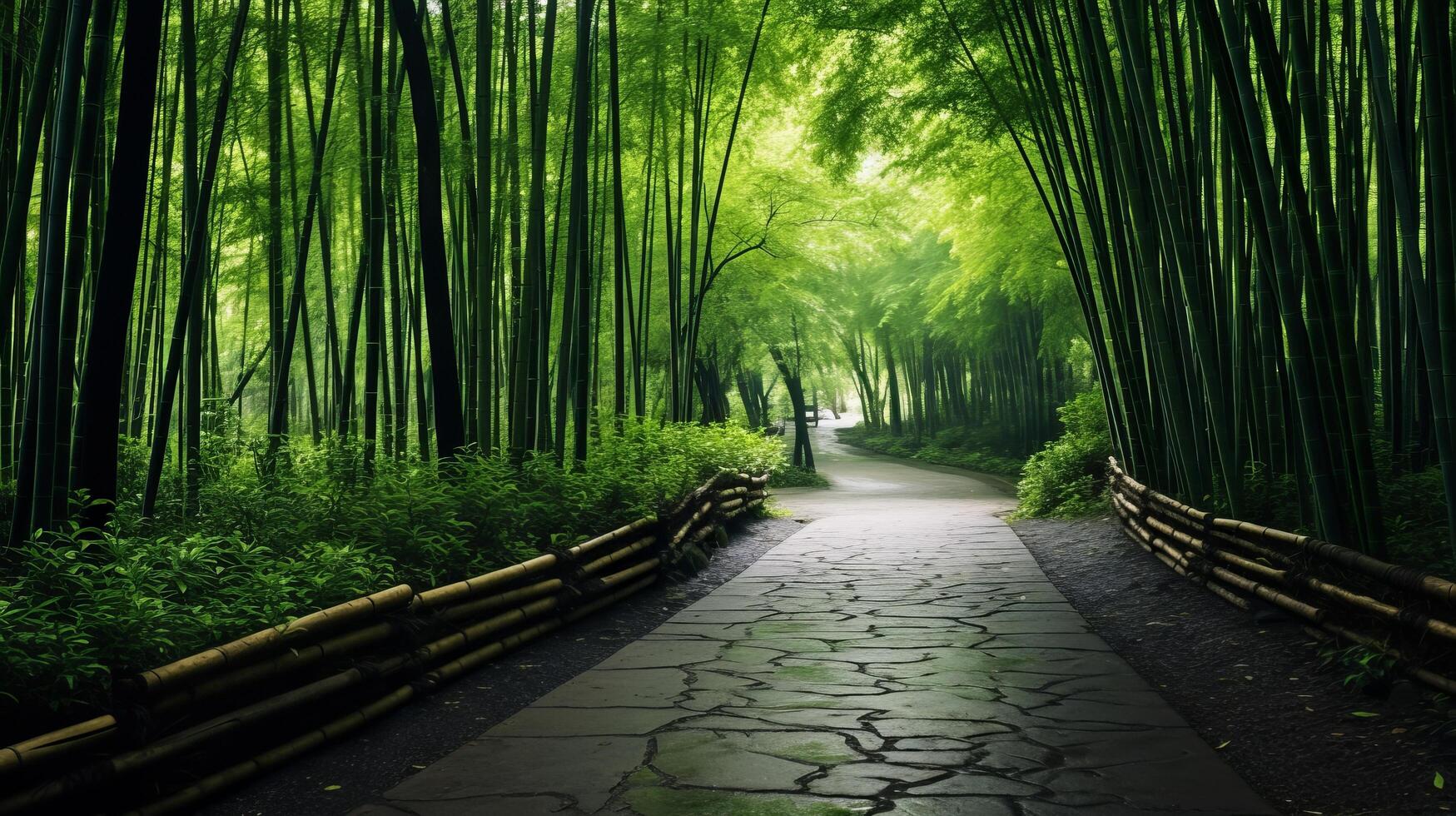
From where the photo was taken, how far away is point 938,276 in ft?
48.4

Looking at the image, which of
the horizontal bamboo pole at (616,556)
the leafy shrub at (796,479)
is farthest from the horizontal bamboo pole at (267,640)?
the leafy shrub at (796,479)

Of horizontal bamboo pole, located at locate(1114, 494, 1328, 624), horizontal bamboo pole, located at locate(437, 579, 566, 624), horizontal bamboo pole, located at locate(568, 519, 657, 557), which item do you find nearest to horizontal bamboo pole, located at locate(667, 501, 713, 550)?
horizontal bamboo pole, located at locate(568, 519, 657, 557)

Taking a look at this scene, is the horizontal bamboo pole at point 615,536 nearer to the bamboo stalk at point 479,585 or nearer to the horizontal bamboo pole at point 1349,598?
the bamboo stalk at point 479,585

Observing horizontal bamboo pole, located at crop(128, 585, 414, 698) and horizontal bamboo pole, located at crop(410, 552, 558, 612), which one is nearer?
horizontal bamboo pole, located at crop(128, 585, 414, 698)

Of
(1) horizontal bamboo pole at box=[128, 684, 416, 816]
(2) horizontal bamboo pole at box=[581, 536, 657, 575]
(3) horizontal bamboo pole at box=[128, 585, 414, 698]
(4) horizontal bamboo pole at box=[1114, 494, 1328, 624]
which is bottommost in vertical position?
(1) horizontal bamboo pole at box=[128, 684, 416, 816]

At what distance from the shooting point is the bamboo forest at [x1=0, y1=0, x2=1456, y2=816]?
234 centimetres

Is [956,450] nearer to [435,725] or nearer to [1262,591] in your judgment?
[1262,591]

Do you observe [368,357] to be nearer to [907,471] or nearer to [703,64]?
[703,64]

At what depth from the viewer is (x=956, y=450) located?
20156mm

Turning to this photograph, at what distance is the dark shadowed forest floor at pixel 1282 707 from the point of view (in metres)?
2.21

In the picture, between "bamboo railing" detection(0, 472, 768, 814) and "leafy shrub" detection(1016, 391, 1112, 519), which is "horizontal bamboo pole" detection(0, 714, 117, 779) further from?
"leafy shrub" detection(1016, 391, 1112, 519)

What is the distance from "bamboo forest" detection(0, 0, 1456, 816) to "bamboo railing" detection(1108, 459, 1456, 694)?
22 millimetres

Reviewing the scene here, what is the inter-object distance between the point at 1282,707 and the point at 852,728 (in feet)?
3.89

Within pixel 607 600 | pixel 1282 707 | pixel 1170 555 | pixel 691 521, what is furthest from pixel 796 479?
pixel 1282 707
